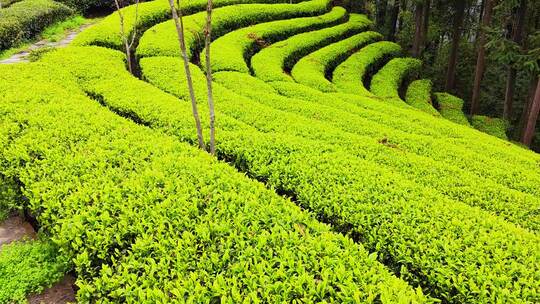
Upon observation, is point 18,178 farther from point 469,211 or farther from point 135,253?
point 469,211

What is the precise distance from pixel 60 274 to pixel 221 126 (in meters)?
3.87

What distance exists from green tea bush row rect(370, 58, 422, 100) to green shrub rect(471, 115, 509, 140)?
12.1 ft

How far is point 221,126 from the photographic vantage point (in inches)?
287

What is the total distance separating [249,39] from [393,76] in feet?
24.1

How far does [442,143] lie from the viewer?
27.6 feet

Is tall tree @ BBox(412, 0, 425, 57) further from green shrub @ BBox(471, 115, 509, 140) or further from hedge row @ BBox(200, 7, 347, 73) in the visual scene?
green shrub @ BBox(471, 115, 509, 140)

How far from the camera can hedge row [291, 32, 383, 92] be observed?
49.0ft

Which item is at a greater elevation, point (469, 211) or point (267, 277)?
point (267, 277)

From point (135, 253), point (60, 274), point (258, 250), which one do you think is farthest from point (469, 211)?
point (60, 274)

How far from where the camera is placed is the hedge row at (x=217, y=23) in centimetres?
1373

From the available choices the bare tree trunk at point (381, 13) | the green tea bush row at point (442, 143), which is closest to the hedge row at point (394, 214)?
the green tea bush row at point (442, 143)

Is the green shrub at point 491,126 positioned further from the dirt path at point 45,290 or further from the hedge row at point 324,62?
the dirt path at point 45,290

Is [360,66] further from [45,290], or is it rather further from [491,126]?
[45,290]

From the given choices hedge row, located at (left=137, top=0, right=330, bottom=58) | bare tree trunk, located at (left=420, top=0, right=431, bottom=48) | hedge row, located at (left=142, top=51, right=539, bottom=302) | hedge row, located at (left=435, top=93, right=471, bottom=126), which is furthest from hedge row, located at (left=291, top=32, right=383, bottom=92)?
hedge row, located at (left=142, top=51, right=539, bottom=302)
